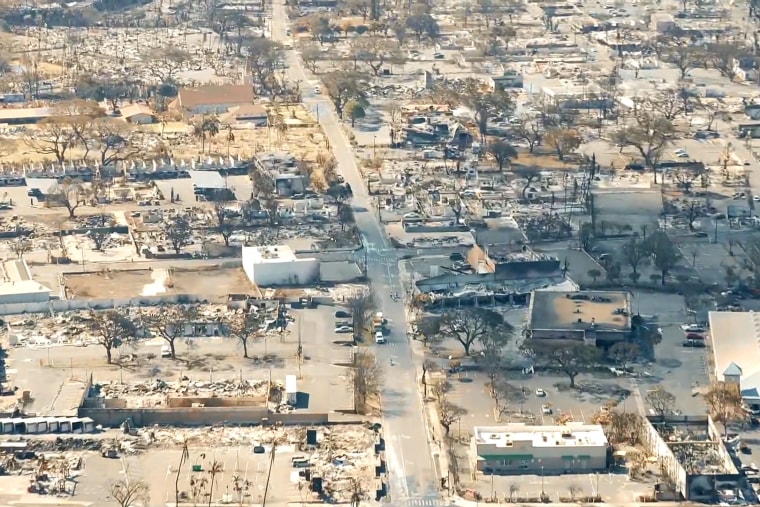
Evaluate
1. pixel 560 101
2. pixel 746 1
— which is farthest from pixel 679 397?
pixel 746 1

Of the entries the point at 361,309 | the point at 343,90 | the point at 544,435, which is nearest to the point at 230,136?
the point at 343,90

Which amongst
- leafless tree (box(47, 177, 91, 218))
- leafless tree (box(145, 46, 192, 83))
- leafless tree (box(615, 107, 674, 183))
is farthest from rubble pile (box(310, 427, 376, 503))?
leafless tree (box(145, 46, 192, 83))

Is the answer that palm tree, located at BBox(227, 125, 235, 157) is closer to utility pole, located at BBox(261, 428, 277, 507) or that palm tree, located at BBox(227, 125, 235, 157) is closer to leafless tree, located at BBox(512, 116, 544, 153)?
leafless tree, located at BBox(512, 116, 544, 153)

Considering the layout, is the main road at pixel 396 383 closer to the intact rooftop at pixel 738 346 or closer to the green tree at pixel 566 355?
the green tree at pixel 566 355

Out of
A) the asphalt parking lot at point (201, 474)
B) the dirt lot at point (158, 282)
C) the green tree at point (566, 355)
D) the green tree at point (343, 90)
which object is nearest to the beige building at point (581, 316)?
the green tree at point (566, 355)

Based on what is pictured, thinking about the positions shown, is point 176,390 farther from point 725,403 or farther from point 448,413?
point 725,403

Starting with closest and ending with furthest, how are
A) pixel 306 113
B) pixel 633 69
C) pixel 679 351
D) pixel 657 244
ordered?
1. pixel 679 351
2. pixel 657 244
3. pixel 306 113
4. pixel 633 69

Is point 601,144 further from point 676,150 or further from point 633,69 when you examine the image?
point 633,69
